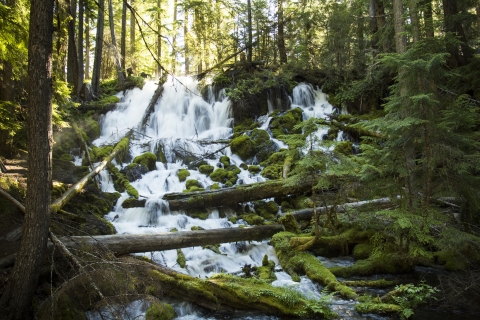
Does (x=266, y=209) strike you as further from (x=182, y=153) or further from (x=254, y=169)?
(x=182, y=153)

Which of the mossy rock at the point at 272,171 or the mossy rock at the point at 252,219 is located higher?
the mossy rock at the point at 272,171

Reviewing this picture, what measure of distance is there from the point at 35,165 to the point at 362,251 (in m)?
7.15

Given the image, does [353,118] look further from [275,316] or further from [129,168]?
[275,316]

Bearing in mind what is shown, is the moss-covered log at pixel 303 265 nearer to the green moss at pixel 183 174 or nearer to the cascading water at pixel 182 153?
the cascading water at pixel 182 153

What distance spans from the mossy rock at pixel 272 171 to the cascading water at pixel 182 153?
31 cm

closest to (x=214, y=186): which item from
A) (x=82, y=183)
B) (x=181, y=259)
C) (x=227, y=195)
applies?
(x=227, y=195)

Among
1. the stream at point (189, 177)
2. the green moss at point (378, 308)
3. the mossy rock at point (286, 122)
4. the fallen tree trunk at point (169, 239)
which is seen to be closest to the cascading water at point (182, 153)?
the stream at point (189, 177)

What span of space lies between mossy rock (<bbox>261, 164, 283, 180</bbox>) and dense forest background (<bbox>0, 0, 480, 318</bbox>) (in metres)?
1.87

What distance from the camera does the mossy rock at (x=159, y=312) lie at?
4977mm

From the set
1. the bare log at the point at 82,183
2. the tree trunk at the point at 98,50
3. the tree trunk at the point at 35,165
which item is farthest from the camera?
the tree trunk at the point at 98,50

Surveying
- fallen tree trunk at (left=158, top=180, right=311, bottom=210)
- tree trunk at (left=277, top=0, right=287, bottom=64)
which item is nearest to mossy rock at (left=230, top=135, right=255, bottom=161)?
fallen tree trunk at (left=158, top=180, right=311, bottom=210)

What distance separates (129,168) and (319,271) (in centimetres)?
901

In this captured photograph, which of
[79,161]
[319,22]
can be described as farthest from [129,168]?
[319,22]

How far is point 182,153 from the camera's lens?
15.6 meters
